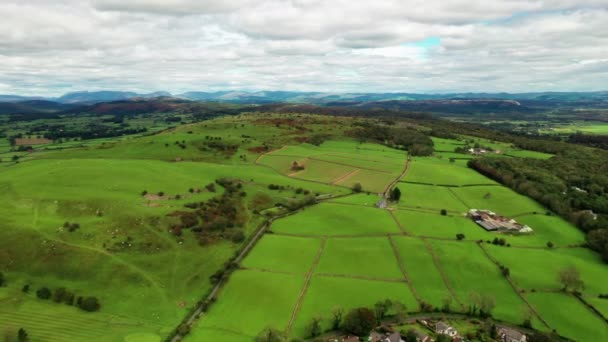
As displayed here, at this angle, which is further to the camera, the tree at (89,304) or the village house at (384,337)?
the tree at (89,304)

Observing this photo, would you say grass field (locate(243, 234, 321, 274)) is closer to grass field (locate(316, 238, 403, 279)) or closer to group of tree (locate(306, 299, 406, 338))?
grass field (locate(316, 238, 403, 279))

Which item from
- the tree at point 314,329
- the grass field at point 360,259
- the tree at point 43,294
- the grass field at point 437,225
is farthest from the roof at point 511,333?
the tree at point 43,294

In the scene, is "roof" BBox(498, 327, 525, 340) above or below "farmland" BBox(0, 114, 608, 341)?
below

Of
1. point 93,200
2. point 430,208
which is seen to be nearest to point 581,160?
point 430,208

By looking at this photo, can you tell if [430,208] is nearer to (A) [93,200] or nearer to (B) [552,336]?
(B) [552,336]

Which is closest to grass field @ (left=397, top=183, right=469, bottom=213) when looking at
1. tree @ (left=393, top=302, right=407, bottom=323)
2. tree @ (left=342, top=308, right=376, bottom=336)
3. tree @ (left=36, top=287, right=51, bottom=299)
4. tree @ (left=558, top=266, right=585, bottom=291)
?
tree @ (left=558, top=266, right=585, bottom=291)

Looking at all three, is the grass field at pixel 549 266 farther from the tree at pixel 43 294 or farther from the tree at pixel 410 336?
the tree at pixel 43 294

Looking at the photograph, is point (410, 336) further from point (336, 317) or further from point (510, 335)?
point (510, 335)
